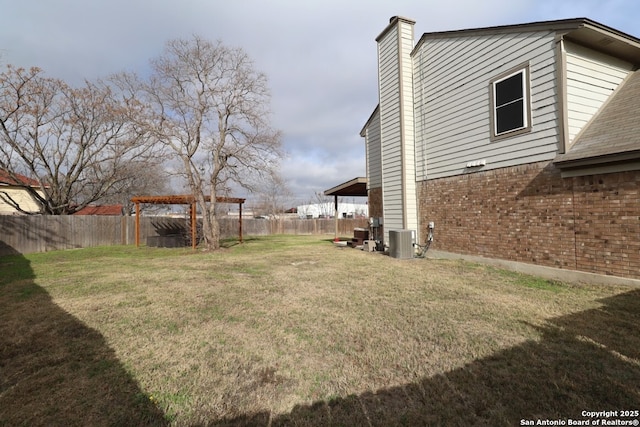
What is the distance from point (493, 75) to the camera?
25.4ft

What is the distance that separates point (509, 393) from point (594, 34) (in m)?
7.87

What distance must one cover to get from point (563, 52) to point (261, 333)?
8125mm

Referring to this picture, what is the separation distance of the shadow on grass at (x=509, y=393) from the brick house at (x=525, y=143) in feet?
11.2

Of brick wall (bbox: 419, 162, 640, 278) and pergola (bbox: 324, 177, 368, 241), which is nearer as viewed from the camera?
brick wall (bbox: 419, 162, 640, 278)

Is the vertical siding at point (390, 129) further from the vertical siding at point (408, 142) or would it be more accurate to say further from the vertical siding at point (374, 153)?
the vertical siding at point (374, 153)

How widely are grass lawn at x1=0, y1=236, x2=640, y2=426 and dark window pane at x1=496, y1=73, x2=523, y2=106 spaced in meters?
4.43

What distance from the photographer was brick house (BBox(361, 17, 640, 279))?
5582mm

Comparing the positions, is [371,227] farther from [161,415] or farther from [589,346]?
[161,415]

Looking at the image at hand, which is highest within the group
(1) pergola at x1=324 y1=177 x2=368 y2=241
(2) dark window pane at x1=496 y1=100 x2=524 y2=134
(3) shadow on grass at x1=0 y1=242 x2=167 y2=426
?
(2) dark window pane at x1=496 y1=100 x2=524 y2=134

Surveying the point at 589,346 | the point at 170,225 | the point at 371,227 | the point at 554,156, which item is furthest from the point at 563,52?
the point at 170,225

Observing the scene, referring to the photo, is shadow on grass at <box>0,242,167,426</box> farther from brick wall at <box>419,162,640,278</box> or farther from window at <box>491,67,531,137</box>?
window at <box>491,67,531,137</box>

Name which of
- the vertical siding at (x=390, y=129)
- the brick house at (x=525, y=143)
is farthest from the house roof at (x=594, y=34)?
the vertical siding at (x=390, y=129)

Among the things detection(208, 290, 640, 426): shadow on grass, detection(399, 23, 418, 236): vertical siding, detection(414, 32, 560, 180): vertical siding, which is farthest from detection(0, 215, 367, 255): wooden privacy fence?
detection(208, 290, 640, 426): shadow on grass

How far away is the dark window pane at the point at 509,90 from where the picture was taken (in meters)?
7.17
